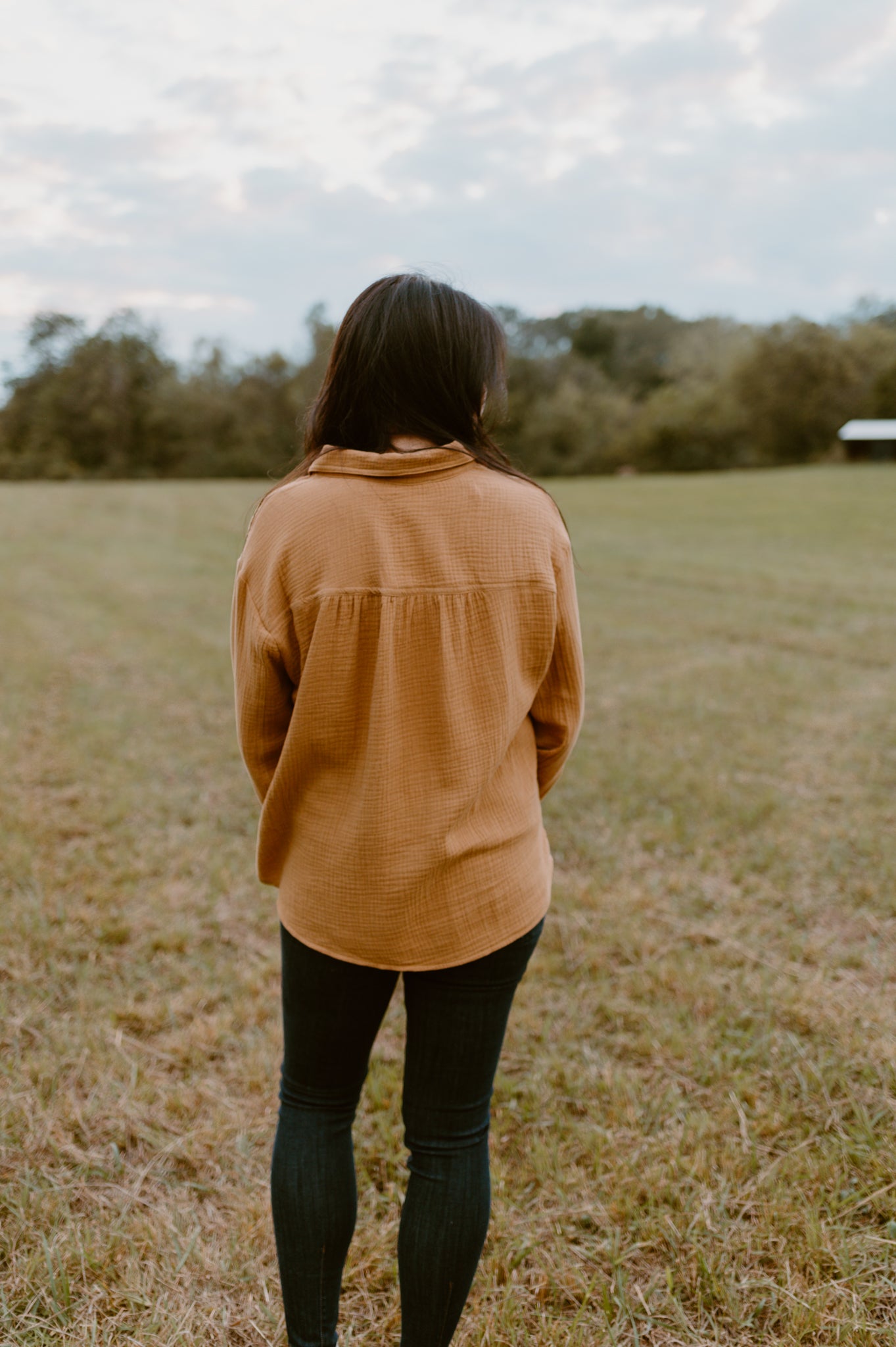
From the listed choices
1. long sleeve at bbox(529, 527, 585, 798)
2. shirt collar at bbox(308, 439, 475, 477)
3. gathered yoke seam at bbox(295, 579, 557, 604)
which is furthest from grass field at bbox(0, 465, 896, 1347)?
shirt collar at bbox(308, 439, 475, 477)

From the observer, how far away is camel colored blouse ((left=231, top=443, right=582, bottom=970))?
1061 millimetres

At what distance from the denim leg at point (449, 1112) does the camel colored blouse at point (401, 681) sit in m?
0.07

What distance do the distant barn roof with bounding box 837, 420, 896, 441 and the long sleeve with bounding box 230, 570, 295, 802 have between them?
119 feet

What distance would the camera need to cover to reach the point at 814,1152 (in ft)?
6.04

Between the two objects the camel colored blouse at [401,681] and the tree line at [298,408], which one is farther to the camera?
the tree line at [298,408]

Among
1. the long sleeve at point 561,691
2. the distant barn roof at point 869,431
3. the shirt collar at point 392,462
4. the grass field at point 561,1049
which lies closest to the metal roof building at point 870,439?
the distant barn roof at point 869,431

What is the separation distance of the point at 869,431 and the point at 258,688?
37048 mm

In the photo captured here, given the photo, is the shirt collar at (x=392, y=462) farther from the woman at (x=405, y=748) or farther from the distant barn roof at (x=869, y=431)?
the distant barn roof at (x=869, y=431)

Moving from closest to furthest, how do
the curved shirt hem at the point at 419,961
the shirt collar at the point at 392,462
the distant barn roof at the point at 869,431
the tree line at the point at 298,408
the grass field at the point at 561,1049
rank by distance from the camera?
the shirt collar at the point at 392,462, the curved shirt hem at the point at 419,961, the grass field at the point at 561,1049, the distant barn roof at the point at 869,431, the tree line at the point at 298,408

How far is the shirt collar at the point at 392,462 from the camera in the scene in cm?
105

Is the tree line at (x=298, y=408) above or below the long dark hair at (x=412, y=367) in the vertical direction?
above

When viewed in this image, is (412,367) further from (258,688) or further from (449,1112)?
(449,1112)

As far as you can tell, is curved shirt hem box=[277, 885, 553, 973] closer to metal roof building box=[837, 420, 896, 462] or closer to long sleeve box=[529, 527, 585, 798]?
long sleeve box=[529, 527, 585, 798]

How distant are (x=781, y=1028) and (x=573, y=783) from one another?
1.81 metres
